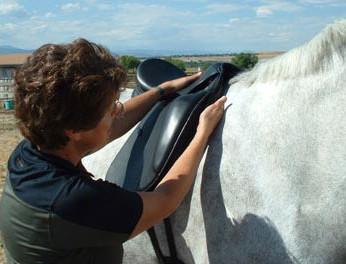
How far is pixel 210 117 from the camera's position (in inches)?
75.4

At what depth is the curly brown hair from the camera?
147 cm

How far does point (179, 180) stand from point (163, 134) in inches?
14.1

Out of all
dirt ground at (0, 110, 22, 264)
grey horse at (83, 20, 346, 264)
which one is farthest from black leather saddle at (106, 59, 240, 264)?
dirt ground at (0, 110, 22, 264)

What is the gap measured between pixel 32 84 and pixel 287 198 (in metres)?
0.93

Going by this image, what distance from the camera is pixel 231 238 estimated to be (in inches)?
70.9

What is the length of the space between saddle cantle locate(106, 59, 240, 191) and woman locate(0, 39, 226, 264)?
30cm

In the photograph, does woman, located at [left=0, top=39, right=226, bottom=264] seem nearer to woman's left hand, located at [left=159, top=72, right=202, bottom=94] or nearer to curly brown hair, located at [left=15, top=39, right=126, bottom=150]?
curly brown hair, located at [left=15, top=39, right=126, bottom=150]

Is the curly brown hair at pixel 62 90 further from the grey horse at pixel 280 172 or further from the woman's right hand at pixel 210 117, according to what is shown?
the grey horse at pixel 280 172

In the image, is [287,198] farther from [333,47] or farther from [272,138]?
[333,47]

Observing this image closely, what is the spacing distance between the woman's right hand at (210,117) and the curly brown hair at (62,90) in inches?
17.0

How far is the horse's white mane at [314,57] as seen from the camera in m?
1.73

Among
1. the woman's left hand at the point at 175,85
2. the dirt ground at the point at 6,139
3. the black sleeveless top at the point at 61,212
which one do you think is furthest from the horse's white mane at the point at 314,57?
the dirt ground at the point at 6,139

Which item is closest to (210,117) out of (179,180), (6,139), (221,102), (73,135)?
(221,102)

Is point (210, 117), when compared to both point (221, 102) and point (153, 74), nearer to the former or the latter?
point (221, 102)
